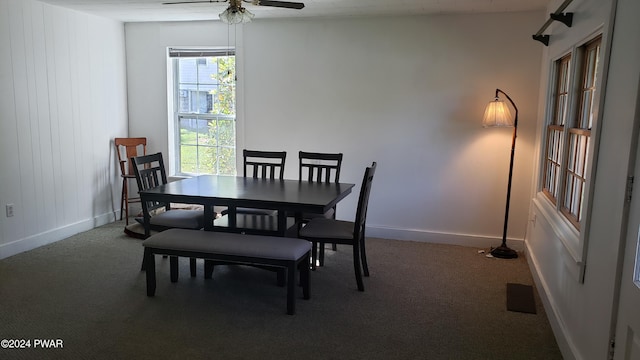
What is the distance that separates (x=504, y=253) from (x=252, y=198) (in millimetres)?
2494

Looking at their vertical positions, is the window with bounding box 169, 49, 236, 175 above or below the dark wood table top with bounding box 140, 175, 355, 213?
above

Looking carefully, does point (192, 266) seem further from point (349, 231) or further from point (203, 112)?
point (203, 112)

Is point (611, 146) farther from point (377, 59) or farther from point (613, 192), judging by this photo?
point (377, 59)

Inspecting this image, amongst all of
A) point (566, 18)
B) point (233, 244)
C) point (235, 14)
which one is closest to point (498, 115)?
point (566, 18)

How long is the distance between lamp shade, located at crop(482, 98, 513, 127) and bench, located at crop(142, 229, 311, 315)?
85.1 inches

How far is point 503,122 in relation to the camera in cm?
414

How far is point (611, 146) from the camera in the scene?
2.03 m

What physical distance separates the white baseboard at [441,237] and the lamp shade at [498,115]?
1174 mm

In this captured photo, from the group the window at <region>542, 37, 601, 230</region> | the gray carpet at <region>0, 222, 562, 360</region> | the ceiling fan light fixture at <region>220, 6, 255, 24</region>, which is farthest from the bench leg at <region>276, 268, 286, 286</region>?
the window at <region>542, 37, 601, 230</region>

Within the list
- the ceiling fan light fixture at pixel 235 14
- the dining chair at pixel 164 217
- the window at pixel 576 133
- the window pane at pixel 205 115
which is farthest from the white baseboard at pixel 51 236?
the window at pixel 576 133

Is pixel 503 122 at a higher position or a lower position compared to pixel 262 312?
higher

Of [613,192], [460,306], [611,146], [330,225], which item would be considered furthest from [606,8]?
[330,225]

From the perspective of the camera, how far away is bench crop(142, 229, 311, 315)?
2951 millimetres

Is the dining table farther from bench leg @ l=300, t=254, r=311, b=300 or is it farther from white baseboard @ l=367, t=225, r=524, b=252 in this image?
white baseboard @ l=367, t=225, r=524, b=252
